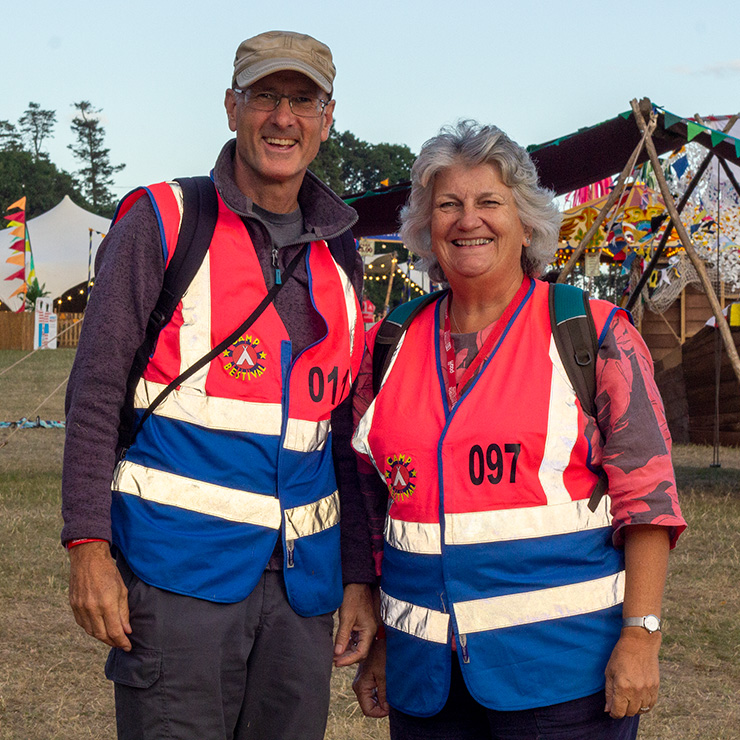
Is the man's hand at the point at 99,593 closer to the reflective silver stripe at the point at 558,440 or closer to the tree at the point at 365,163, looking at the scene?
the reflective silver stripe at the point at 558,440

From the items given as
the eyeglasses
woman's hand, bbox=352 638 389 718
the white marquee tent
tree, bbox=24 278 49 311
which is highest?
the white marquee tent

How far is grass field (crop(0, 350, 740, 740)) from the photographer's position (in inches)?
138

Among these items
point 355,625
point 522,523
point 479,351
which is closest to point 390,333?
point 479,351

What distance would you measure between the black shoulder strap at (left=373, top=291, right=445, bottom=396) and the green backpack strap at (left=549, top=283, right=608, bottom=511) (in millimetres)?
399

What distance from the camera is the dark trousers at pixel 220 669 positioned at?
1.83 meters

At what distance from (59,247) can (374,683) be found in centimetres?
3672

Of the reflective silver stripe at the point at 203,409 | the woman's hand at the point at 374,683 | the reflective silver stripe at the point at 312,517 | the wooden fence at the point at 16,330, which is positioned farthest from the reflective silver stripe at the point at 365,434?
the wooden fence at the point at 16,330

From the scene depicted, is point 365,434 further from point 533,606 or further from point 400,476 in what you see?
point 533,606

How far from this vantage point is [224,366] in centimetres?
192

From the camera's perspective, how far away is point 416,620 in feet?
6.36

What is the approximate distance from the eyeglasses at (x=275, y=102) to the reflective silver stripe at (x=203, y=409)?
2.34 ft

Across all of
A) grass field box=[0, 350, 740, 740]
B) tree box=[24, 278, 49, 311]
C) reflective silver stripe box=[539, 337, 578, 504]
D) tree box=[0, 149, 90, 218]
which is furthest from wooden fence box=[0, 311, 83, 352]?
tree box=[0, 149, 90, 218]

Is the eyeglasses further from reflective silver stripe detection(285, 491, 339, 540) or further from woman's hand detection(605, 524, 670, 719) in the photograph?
woman's hand detection(605, 524, 670, 719)

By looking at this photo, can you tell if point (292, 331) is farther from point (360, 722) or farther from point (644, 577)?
point (360, 722)
